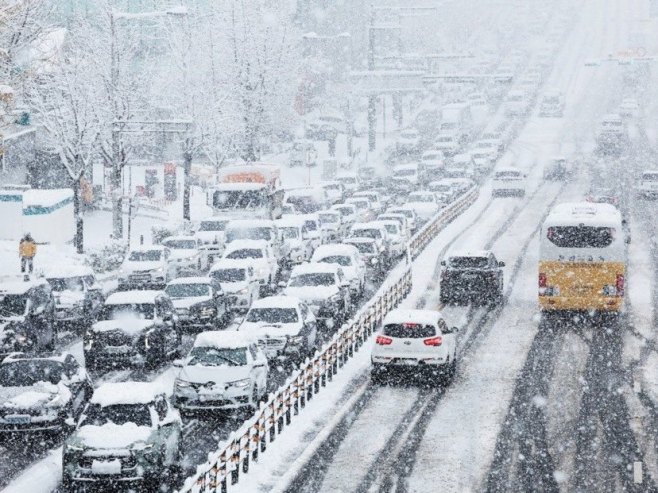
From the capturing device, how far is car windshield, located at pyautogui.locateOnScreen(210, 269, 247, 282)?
3988cm

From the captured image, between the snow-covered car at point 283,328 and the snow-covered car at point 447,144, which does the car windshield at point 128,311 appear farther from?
the snow-covered car at point 447,144

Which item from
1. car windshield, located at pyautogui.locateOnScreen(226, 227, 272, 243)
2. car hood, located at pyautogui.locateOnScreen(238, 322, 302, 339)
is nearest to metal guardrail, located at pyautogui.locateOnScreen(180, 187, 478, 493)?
car hood, located at pyautogui.locateOnScreen(238, 322, 302, 339)

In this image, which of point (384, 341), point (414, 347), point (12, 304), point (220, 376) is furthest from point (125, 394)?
point (12, 304)

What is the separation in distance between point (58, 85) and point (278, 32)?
2908cm

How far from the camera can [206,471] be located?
1877cm

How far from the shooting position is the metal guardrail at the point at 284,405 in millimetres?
19469

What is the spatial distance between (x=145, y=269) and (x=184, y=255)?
3.86 meters

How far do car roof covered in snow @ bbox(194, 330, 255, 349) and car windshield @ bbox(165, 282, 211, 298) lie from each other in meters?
10.1

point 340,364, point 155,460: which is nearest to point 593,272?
point 340,364

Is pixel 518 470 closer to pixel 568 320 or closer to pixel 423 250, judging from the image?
pixel 568 320

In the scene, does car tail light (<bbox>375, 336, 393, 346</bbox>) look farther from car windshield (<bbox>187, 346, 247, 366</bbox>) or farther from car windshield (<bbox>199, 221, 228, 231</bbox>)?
car windshield (<bbox>199, 221, 228, 231</bbox>)

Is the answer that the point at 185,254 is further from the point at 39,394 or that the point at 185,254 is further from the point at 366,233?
the point at 39,394

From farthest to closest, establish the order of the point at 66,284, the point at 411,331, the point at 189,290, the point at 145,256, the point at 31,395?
the point at 145,256 < the point at 66,284 < the point at 189,290 < the point at 411,331 < the point at 31,395

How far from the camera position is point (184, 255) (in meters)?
48.5
